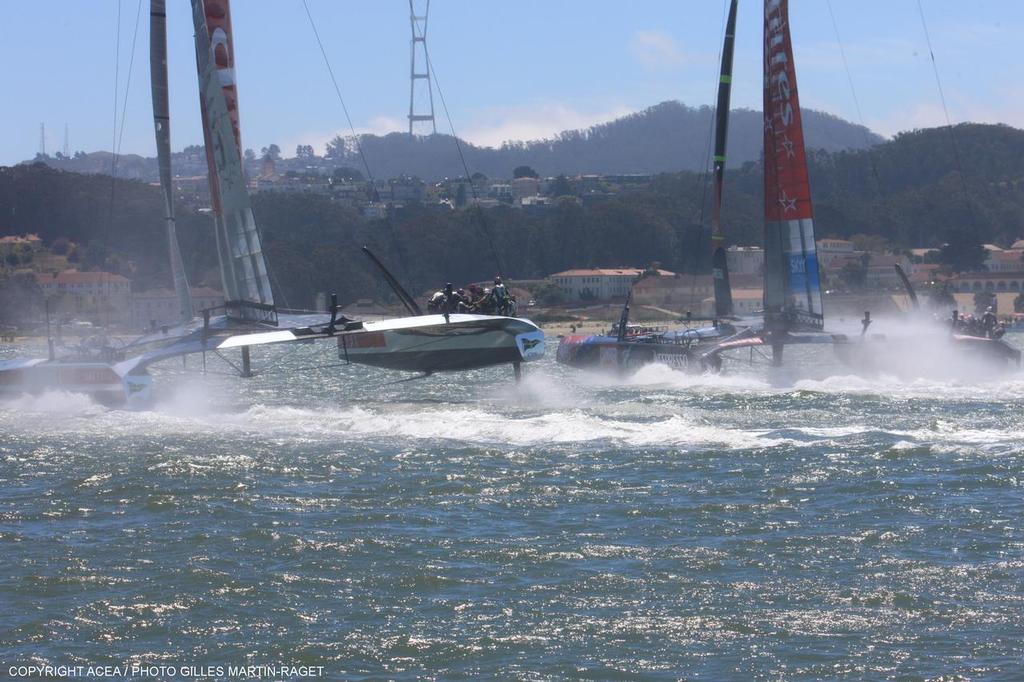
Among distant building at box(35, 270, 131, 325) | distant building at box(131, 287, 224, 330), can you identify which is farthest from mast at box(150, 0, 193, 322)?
distant building at box(35, 270, 131, 325)

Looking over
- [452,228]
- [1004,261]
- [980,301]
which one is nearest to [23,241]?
[452,228]

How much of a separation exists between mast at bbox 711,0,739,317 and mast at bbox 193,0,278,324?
13610 millimetres

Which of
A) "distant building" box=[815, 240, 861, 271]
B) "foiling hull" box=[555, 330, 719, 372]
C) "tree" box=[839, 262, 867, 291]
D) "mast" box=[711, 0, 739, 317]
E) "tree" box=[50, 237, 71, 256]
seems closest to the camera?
"foiling hull" box=[555, 330, 719, 372]

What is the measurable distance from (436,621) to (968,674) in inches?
160

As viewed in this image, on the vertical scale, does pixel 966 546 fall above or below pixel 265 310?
below

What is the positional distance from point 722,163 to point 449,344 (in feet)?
41.4

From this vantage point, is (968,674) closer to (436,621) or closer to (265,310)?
(436,621)

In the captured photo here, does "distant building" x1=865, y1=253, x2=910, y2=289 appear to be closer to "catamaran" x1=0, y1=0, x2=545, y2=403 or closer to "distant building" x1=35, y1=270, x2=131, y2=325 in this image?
"distant building" x1=35, y1=270, x2=131, y2=325

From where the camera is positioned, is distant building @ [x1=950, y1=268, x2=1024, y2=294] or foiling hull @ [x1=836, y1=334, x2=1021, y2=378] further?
distant building @ [x1=950, y1=268, x2=1024, y2=294]

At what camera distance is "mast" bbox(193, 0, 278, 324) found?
2672 cm

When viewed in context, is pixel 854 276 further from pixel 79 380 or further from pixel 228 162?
pixel 79 380

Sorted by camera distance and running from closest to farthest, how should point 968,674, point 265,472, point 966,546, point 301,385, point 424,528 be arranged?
point 968,674 < point 966,546 < point 424,528 < point 265,472 < point 301,385

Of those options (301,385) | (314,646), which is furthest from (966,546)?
(301,385)

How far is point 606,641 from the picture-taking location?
11.2 metres
